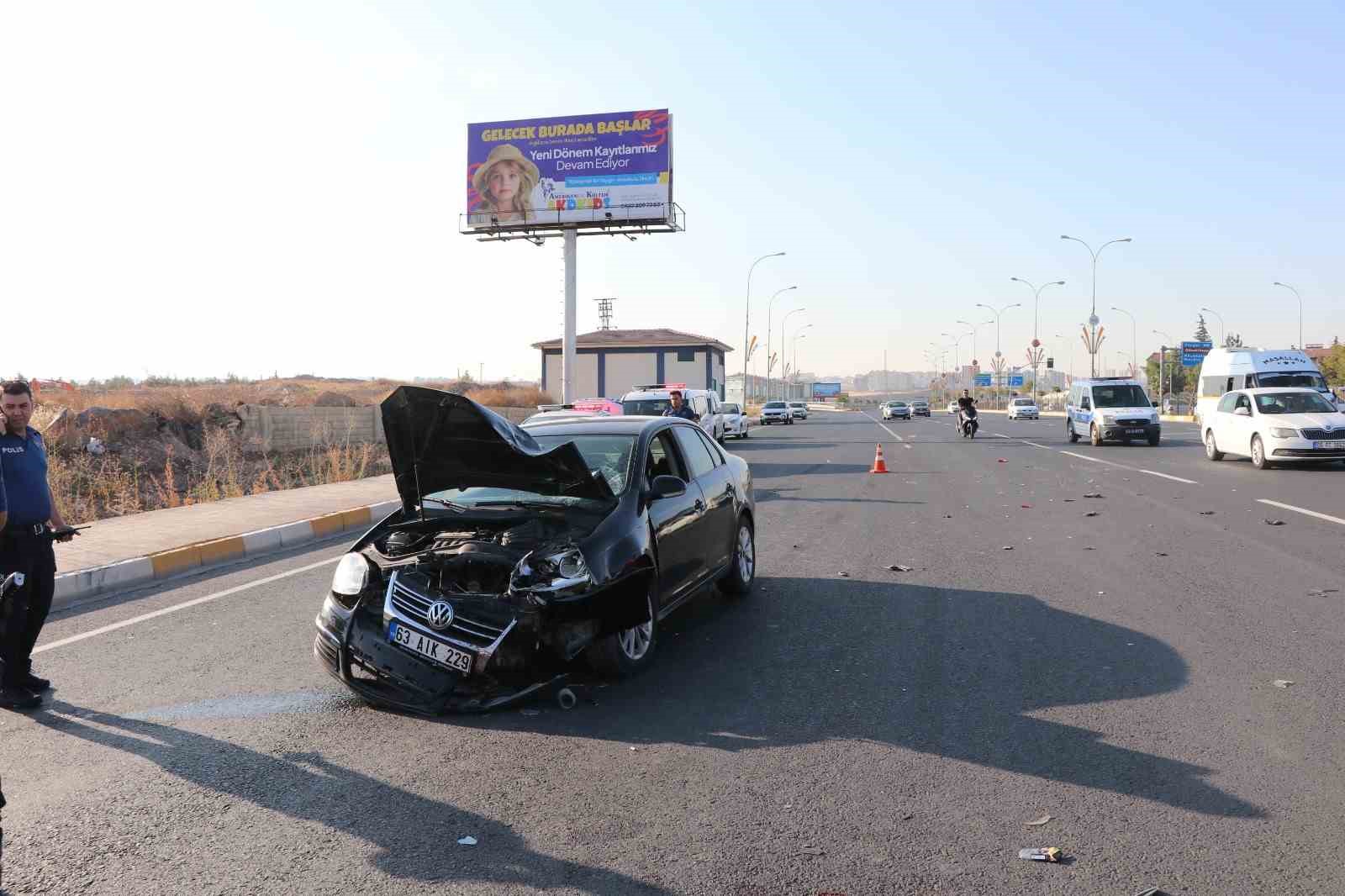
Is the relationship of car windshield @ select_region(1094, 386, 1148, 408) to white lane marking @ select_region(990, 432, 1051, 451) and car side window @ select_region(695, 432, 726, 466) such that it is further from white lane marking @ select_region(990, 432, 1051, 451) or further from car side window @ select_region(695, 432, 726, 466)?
car side window @ select_region(695, 432, 726, 466)

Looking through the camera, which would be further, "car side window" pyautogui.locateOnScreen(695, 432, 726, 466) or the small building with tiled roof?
the small building with tiled roof

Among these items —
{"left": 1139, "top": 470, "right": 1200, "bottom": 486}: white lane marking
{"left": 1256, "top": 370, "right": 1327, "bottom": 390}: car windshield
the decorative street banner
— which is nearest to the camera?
{"left": 1139, "top": 470, "right": 1200, "bottom": 486}: white lane marking

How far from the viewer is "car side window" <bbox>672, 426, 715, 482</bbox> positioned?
743 centimetres

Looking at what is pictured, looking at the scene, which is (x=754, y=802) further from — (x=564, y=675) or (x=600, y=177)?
(x=600, y=177)

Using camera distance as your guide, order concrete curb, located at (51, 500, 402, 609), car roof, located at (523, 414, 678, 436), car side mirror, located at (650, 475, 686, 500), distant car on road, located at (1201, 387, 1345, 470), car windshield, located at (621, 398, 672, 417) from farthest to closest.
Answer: car windshield, located at (621, 398, 672, 417) → distant car on road, located at (1201, 387, 1345, 470) → concrete curb, located at (51, 500, 402, 609) → car roof, located at (523, 414, 678, 436) → car side mirror, located at (650, 475, 686, 500)

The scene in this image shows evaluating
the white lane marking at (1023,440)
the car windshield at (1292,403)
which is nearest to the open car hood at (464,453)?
the car windshield at (1292,403)

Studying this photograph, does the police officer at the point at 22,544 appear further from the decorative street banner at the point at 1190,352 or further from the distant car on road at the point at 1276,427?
the decorative street banner at the point at 1190,352

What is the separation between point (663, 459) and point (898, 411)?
6299cm

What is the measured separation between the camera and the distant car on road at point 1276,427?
756 inches

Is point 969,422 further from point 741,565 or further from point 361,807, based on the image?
point 361,807

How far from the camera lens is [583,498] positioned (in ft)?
19.8

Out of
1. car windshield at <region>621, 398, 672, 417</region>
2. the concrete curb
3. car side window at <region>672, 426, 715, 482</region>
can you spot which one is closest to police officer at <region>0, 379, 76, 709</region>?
the concrete curb

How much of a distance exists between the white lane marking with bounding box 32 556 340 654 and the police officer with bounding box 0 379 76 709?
1.30 metres

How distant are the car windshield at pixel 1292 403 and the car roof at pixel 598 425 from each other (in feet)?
57.2
